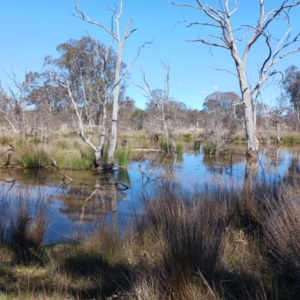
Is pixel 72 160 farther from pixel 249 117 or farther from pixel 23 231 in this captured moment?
pixel 23 231

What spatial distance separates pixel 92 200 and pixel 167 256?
14.4 feet

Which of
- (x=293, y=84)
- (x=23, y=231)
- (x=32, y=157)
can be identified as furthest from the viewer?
(x=293, y=84)

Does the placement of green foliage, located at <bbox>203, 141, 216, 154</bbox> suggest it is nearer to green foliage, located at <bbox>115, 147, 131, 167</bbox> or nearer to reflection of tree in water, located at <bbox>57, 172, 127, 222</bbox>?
green foliage, located at <bbox>115, 147, 131, 167</bbox>

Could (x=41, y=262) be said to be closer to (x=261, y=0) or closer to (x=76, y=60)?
(x=261, y=0)

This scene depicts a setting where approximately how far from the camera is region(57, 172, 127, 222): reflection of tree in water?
17.7ft

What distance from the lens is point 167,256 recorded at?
2238 millimetres

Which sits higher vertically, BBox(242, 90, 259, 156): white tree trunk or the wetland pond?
BBox(242, 90, 259, 156): white tree trunk

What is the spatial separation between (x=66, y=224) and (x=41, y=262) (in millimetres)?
1705

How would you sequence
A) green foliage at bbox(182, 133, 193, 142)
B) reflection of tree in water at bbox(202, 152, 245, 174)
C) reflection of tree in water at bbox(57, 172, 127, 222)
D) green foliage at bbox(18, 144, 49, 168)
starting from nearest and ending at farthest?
reflection of tree in water at bbox(57, 172, 127, 222), reflection of tree in water at bbox(202, 152, 245, 174), green foliage at bbox(18, 144, 49, 168), green foliage at bbox(182, 133, 193, 142)

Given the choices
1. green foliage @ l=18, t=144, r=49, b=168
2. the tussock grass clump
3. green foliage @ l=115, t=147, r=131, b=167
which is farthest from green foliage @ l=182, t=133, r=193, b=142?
the tussock grass clump

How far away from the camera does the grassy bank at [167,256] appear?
2174mm

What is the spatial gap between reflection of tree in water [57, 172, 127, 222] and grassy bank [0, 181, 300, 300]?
1.26 meters

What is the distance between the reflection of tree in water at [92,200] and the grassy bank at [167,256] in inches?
49.7

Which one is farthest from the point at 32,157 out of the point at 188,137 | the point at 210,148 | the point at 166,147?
the point at 188,137
